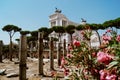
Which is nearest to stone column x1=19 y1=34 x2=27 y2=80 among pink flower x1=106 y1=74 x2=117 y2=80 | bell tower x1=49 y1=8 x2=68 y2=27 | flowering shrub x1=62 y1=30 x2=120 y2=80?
flowering shrub x1=62 y1=30 x2=120 y2=80

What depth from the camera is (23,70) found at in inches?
377

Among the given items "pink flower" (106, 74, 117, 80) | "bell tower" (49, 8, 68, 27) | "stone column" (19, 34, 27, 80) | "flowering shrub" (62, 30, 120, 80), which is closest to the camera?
"pink flower" (106, 74, 117, 80)

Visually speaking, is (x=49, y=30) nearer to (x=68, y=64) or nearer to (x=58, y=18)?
(x=58, y=18)

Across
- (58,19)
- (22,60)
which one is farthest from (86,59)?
(58,19)

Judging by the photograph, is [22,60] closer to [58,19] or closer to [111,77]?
[111,77]

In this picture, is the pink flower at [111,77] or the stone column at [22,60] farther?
the stone column at [22,60]

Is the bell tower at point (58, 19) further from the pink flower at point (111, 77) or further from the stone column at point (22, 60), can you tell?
the pink flower at point (111, 77)

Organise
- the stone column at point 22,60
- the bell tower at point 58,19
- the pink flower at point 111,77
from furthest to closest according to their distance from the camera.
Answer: the bell tower at point 58,19
the stone column at point 22,60
the pink flower at point 111,77

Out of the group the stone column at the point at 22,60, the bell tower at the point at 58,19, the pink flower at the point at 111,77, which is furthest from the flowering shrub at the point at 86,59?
the bell tower at the point at 58,19

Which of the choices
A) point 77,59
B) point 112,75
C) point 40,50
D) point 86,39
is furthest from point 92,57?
point 40,50

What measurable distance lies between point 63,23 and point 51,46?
81.9m

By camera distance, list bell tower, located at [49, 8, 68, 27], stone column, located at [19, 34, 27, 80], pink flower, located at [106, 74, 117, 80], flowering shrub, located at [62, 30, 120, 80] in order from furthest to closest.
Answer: bell tower, located at [49, 8, 68, 27]
stone column, located at [19, 34, 27, 80]
flowering shrub, located at [62, 30, 120, 80]
pink flower, located at [106, 74, 117, 80]

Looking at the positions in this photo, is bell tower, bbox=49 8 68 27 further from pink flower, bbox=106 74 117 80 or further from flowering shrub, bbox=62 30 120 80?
pink flower, bbox=106 74 117 80

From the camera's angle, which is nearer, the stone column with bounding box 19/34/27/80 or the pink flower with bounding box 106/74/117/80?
the pink flower with bounding box 106/74/117/80
